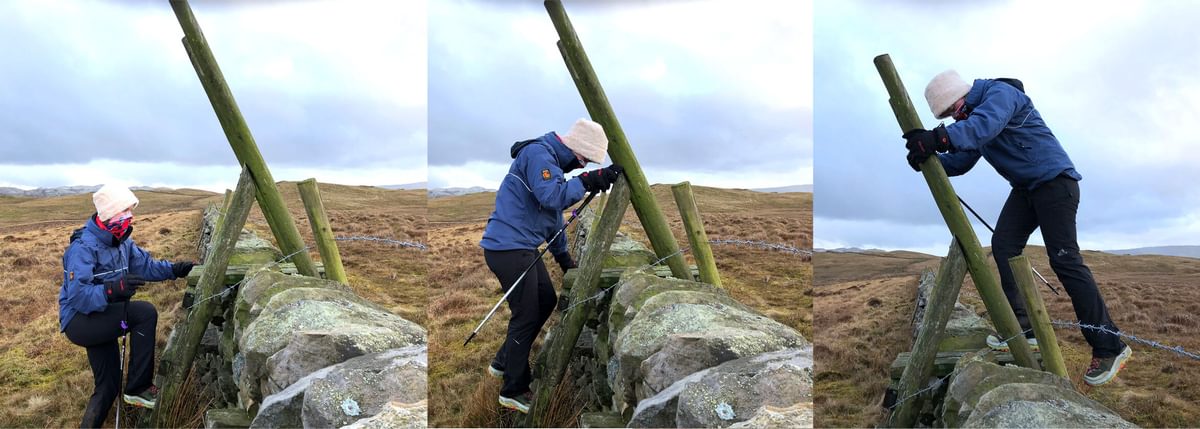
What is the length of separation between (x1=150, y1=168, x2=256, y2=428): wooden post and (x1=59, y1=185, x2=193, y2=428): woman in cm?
14

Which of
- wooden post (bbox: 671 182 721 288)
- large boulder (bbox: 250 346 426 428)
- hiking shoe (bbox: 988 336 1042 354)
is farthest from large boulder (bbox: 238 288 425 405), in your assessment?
hiking shoe (bbox: 988 336 1042 354)

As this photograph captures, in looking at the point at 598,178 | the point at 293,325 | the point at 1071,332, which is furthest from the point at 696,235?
the point at 1071,332

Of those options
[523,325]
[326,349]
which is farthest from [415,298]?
[326,349]

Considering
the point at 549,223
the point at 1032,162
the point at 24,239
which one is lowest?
the point at 24,239

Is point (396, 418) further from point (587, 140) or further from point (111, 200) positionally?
point (111, 200)

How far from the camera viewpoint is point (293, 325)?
16.4 ft

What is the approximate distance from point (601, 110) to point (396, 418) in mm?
3047

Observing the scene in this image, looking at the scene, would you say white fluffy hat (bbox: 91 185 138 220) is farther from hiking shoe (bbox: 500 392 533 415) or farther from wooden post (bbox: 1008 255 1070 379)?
wooden post (bbox: 1008 255 1070 379)

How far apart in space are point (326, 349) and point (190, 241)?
10.9 metres

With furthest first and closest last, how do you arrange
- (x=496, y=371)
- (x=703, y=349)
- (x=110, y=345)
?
(x=496, y=371) < (x=110, y=345) < (x=703, y=349)

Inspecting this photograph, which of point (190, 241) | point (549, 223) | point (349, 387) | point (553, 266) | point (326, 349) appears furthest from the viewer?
point (190, 241)

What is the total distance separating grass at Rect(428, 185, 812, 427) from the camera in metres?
7.52

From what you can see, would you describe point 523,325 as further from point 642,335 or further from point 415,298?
point 415,298

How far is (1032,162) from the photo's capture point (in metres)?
5.50
